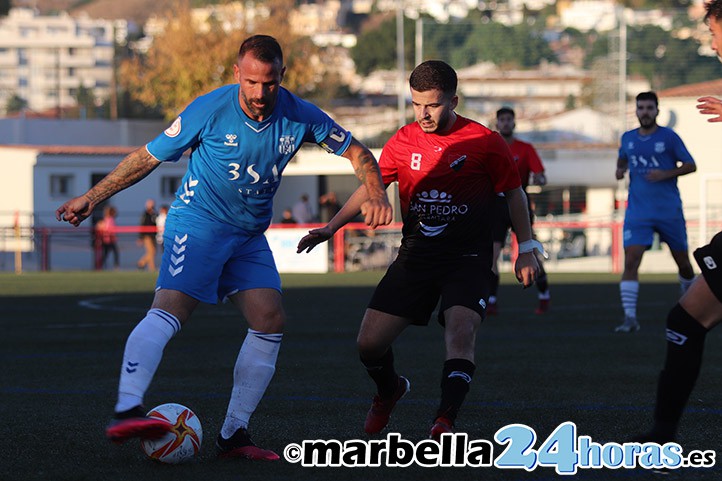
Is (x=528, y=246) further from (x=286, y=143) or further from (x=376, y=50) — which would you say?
(x=376, y=50)

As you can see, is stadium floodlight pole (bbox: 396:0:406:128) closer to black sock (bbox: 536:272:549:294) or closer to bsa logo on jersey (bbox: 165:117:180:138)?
black sock (bbox: 536:272:549:294)

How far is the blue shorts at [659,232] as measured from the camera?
498 inches

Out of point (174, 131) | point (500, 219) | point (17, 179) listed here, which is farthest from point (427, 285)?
point (17, 179)

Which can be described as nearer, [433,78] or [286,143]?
[286,143]

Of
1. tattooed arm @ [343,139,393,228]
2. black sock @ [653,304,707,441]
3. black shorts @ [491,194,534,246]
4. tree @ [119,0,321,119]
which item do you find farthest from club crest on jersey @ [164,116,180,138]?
tree @ [119,0,321,119]

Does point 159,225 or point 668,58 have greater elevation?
point 668,58

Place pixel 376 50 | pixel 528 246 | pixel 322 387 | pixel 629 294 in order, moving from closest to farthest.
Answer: pixel 528 246 < pixel 322 387 < pixel 629 294 < pixel 376 50

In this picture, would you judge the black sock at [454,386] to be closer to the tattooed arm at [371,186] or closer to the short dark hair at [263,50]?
the tattooed arm at [371,186]

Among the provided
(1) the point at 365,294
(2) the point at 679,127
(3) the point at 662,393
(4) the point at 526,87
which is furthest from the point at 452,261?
(4) the point at 526,87

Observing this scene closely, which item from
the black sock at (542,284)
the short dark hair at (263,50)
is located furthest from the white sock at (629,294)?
the short dark hair at (263,50)

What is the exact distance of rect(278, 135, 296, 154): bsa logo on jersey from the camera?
6.27 m

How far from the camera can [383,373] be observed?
7012mm

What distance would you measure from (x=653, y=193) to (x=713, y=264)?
7.32 m

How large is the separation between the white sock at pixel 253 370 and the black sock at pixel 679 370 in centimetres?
189
